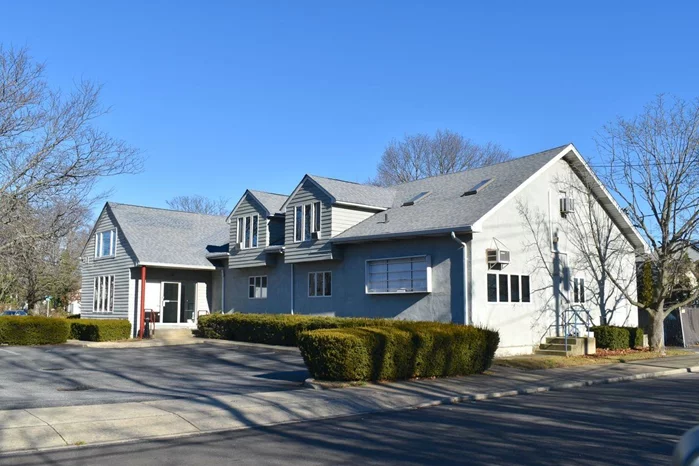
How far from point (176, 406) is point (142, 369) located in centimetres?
785

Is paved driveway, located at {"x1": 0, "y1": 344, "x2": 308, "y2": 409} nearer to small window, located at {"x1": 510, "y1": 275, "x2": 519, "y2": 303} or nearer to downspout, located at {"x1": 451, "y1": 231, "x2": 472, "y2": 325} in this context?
downspout, located at {"x1": 451, "y1": 231, "x2": 472, "y2": 325}

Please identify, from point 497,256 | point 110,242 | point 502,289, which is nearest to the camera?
point 497,256

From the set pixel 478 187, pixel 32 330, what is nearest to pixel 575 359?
pixel 478 187

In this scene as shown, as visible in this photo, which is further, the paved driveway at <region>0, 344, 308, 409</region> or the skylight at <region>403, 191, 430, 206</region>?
the skylight at <region>403, 191, 430, 206</region>

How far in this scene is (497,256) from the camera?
21766 millimetres

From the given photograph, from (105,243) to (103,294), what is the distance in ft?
8.65

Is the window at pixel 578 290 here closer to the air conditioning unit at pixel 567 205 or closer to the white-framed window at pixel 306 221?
the air conditioning unit at pixel 567 205

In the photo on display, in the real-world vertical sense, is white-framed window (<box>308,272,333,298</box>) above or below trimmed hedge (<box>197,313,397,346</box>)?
above

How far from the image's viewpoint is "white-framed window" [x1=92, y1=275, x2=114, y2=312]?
109 feet

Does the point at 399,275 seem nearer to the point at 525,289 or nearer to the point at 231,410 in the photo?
the point at 525,289

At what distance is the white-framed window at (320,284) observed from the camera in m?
26.5

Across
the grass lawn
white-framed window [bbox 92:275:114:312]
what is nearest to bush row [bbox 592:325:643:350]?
the grass lawn

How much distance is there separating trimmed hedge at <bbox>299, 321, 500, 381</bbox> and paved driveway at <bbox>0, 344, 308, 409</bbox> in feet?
3.53

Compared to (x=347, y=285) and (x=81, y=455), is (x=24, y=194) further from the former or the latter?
(x=81, y=455)
